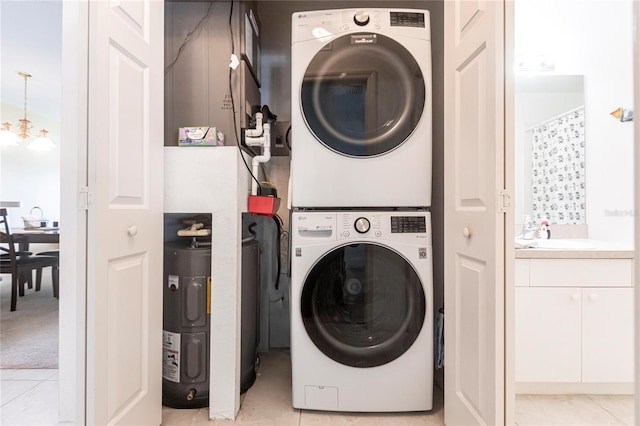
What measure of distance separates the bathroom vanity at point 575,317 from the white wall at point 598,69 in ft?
1.96

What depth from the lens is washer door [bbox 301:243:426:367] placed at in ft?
4.35

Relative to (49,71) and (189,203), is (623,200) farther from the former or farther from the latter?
(49,71)

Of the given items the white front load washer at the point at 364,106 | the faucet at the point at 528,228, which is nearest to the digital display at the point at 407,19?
the white front load washer at the point at 364,106

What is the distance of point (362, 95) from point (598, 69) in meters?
1.72

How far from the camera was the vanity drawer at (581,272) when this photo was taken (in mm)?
1433

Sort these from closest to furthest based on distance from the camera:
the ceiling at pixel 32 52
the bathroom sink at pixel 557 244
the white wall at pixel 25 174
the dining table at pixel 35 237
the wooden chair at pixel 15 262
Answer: the bathroom sink at pixel 557 244
the ceiling at pixel 32 52
the wooden chair at pixel 15 262
the dining table at pixel 35 237
the white wall at pixel 25 174

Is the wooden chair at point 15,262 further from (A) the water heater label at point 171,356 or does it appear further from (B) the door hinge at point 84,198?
(B) the door hinge at point 84,198

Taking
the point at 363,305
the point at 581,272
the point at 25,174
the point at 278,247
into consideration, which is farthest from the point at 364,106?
the point at 25,174

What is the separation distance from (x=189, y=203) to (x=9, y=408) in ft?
4.26

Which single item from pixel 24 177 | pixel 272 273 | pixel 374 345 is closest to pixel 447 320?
pixel 374 345

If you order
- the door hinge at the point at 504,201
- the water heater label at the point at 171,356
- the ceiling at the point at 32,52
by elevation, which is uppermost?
the ceiling at the point at 32,52

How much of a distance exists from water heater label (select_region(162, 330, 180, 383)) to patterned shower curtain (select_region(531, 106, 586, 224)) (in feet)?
7.45

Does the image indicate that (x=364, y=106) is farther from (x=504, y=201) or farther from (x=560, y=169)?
(x=560, y=169)

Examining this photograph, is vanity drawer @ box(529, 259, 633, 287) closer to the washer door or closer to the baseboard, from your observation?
the baseboard
